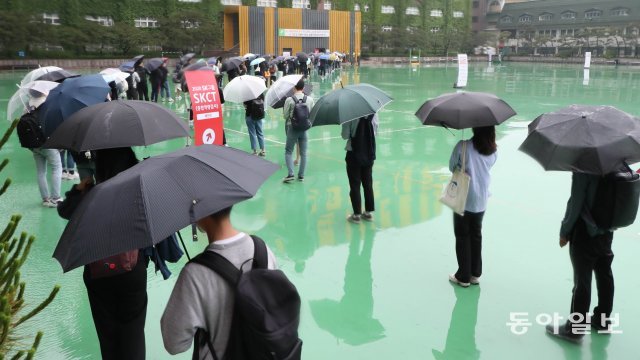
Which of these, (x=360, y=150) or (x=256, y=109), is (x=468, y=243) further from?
(x=256, y=109)

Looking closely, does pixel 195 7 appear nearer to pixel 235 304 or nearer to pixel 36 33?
pixel 36 33

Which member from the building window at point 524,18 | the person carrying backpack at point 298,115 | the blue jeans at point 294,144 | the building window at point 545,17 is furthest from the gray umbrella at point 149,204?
the building window at point 524,18

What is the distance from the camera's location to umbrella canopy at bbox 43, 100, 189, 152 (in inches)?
121

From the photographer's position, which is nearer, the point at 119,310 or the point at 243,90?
the point at 119,310

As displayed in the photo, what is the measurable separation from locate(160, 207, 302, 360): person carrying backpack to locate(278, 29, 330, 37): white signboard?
4489 centimetres

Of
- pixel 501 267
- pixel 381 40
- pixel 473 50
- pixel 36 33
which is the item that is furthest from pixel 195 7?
pixel 501 267

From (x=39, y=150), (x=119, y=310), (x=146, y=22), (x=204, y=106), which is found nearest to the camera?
Answer: (x=119, y=310)

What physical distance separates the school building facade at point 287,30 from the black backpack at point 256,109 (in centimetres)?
3576

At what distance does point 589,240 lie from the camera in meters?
3.54

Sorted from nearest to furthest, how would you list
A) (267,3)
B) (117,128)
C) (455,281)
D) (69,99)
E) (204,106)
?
(117,128), (69,99), (455,281), (204,106), (267,3)

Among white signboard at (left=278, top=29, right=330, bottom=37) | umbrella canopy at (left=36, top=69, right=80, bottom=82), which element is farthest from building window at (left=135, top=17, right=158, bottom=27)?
umbrella canopy at (left=36, top=69, right=80, bottom=82)

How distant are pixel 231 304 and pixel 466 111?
2.90 meters

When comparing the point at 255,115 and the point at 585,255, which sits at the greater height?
the point at 255,115

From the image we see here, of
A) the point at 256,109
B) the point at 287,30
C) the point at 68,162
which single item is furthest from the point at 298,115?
the point at 287,30
